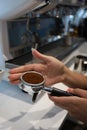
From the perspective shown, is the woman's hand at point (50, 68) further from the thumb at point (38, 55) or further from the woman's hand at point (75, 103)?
the woman's hand at point (75, 103)

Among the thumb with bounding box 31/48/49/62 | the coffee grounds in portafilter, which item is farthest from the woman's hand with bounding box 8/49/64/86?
the coffee grounds in portafilter

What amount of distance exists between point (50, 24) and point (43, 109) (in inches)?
27.9

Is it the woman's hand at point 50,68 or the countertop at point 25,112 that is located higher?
the woman's hand at point 50,68

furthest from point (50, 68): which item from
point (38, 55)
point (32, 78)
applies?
point (32, 78)

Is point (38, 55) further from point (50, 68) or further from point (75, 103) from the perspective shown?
point (75, 103)

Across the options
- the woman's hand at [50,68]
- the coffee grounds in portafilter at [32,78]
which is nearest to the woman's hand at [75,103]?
the coffee grounds in portafilter at [32,78]

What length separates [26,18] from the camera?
0.88 m

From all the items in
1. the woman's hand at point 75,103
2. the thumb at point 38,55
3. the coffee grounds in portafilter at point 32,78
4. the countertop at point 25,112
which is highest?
the thumb at point 38,55

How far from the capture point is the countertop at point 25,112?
0.60 metres

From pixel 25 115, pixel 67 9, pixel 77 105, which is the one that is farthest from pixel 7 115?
pixel 67 9

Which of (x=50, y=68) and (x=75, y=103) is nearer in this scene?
(x=75, y=103)

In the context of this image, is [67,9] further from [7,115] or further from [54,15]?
[7,115]

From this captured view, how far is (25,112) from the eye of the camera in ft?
2.21

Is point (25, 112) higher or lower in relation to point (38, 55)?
lower
